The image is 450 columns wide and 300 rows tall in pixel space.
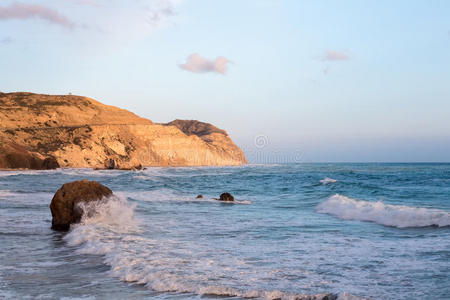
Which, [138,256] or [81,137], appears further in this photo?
[81,137]

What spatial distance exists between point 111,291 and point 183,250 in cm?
268

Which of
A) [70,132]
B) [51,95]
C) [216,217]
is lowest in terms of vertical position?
[216,217]

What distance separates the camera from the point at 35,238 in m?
9.16

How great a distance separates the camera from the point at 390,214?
12.7 m

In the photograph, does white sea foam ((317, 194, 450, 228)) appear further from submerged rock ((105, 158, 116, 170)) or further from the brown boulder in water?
submerged rock ((105, 158, 116, 170))

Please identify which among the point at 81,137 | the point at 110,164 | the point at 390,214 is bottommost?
the point at 390,214

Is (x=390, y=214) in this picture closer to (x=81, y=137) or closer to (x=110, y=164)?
(x=110, y=164)

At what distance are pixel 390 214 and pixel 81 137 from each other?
3438 inches

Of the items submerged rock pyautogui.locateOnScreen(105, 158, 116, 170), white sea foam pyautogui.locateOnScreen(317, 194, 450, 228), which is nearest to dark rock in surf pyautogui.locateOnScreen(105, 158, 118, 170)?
submerged rock pyautogui.locateOnScreen(105, 158, 116, 170)

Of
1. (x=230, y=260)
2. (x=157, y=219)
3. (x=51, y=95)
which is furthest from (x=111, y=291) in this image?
(x=51, y=95)

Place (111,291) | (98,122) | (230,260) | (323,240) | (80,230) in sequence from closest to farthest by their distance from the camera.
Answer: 1. (111,291)
2. (230,260)
3. (323,240)
4. (80,230)
5. (98,122)

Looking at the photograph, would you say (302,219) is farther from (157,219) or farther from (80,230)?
(80,230)

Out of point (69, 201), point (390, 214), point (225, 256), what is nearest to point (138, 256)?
point (225, 256)

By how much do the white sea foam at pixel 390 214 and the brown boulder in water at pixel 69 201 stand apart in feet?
26.3
